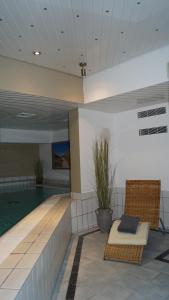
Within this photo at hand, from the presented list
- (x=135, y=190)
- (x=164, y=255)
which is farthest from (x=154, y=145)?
(x=164, y=255)

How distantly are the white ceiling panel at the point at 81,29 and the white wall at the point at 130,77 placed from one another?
0.44 feet

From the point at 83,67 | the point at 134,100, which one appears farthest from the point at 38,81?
the point at 134,100

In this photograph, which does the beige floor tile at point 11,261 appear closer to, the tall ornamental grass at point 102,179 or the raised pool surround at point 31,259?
the raised pool surround at point 31,259

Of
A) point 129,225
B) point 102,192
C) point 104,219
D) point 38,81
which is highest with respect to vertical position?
point 38,81

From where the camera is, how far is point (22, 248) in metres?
2.33

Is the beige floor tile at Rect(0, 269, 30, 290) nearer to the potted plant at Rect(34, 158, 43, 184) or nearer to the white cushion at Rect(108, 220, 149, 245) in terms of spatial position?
the white cushion at Rect(108, 220, 149, 245)

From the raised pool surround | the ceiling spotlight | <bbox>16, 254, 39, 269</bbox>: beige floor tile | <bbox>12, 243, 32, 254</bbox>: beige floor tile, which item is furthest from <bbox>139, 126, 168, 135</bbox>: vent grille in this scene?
<bbox>16, 254, 39, 269</bbox>: beige floor tile

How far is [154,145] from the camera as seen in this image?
4.80 meters

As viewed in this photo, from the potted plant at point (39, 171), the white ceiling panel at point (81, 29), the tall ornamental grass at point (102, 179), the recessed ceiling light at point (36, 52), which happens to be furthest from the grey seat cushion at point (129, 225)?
the potted plant at point (39, 171)

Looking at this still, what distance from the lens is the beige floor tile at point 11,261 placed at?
6.38ft

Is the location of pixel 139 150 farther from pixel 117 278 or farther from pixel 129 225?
pixel 117 278

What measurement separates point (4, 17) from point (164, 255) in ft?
11.8

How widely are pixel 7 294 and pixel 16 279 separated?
178 mm

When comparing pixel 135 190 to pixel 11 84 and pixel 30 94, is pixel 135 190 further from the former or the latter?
pixel 11 84
